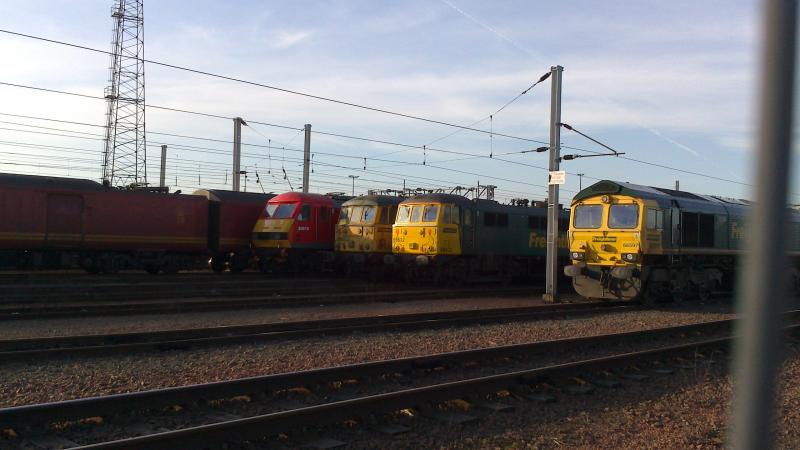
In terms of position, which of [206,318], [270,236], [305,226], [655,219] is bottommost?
[206,318]

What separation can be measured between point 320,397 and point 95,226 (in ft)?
63.3

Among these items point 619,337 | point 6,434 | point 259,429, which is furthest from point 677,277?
point 6,434

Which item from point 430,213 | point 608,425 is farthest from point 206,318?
point 430,213

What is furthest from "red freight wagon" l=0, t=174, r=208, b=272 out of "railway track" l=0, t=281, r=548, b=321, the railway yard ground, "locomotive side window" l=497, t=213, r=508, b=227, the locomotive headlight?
the locomotive headlight

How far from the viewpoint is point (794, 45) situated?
1994mm

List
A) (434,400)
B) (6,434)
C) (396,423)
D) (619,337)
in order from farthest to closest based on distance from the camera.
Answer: (619,337), (434,400), (396,423), (6,434)

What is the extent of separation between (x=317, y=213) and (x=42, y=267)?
1030cm

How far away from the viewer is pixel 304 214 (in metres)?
26.8

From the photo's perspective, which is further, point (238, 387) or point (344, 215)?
point (344, 215)

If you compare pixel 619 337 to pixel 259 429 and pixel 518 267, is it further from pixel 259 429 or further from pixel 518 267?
pixel 518 267

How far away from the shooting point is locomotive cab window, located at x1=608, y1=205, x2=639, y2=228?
1714 centimetres

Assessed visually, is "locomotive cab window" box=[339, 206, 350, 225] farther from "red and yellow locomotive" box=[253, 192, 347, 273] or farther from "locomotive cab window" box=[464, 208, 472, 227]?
"locomotive cab window" box=[464, 208, 472, 227]

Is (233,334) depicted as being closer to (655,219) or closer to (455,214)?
(655,219)

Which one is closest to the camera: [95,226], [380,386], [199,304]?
[380,386]
